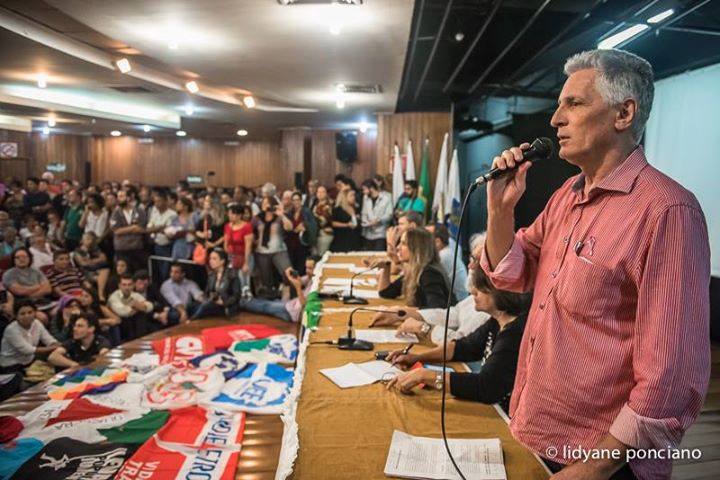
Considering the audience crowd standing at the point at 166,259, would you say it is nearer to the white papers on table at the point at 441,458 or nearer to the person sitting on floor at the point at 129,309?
the person sitting on floor at the point at 129,309

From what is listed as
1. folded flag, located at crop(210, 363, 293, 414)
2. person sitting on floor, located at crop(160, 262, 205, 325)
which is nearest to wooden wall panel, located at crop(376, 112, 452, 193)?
person sitting on floor, located at crop(160, 262, 205, 325)

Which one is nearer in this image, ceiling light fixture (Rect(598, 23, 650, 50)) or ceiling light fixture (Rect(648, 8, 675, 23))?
ceiling light fixture (Rect(648, 8, 675, 23))

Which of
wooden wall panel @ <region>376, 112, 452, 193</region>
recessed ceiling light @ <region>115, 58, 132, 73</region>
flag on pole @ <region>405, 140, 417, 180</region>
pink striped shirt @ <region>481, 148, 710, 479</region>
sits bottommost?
pink striped shirt @ <region>481, 148, 710, 479</region>

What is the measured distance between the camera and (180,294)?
6.01m

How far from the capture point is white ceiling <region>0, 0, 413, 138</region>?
409 cm

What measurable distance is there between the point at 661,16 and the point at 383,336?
3.03 m

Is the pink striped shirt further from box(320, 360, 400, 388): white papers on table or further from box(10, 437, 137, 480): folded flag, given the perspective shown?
box(10, 437, 137, 480): folded flag

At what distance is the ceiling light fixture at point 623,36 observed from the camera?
3899 millimetres

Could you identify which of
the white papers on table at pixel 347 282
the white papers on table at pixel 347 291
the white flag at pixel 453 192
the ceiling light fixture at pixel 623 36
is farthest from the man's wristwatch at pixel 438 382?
the white flag at pixel 453 192

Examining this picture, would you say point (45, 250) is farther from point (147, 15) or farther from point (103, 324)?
point (147, 15)

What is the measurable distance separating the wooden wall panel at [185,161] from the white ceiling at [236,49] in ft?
19.0

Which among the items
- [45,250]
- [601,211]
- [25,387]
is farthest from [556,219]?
[45,250]

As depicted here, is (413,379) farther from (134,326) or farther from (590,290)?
(134,326)

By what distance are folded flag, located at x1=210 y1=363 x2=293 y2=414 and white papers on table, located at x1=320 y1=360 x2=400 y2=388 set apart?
1082 mm
